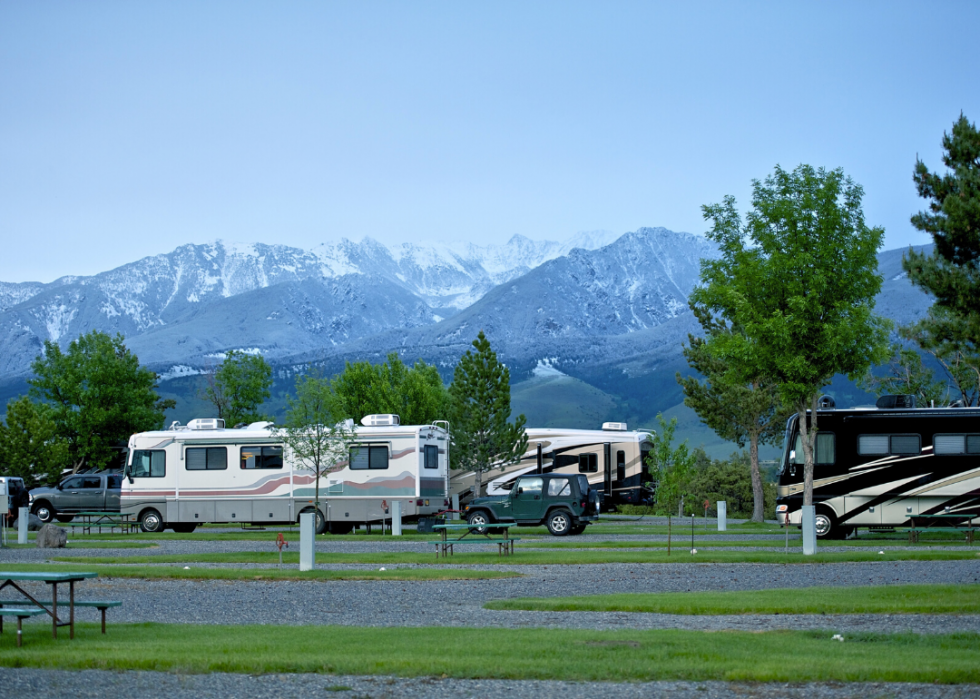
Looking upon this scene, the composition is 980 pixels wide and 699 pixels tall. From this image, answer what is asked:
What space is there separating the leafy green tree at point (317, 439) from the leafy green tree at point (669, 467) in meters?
8.40

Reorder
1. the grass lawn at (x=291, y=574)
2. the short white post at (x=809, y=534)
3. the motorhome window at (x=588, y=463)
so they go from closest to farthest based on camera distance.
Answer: the grass lawn at (x=291, y=574) < the short white post at (x=809, y=534) < the motorhome window at (x=588, y=463)

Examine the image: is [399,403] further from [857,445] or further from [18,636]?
[18,636]

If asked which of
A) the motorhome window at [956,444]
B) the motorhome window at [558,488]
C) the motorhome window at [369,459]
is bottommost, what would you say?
the motorhome window at [558,488]

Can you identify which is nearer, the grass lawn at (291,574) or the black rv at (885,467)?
the grass lawn at (291,574)

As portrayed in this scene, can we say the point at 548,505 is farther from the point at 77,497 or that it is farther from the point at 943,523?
the point at 77,497

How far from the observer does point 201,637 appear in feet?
35.3

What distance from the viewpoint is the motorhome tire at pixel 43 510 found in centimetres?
4031

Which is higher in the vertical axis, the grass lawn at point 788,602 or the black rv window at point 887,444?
the black rv window at point 887,444

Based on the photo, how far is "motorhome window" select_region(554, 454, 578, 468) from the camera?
40406 millimetres

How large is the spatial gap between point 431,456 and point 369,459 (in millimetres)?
1772

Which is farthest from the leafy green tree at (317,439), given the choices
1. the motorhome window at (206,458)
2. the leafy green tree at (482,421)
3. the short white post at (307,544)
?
the leafy green tree at (482,421)

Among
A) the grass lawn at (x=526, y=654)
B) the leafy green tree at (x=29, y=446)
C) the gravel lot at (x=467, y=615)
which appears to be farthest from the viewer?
the leafy green tree at (x=29, y=446)

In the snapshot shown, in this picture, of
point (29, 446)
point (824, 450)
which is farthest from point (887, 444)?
point (29, 446)

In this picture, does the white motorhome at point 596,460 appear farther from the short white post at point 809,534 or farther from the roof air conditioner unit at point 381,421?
the short white post at point 809,534
